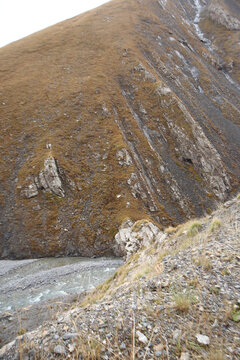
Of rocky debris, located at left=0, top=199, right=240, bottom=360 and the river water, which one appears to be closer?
rocky debris, located at left=0, top=199, right=240, bottom=360

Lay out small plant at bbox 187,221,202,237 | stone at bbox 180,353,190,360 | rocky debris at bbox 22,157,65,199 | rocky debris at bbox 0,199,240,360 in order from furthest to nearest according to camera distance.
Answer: rocky debris at bbox 22,157,65,199, small plant at bbox 187,221,202,237, rocky debris at bbox 0,199,240,360, stone at bbox 180,353,190,360

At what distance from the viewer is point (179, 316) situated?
486 cm

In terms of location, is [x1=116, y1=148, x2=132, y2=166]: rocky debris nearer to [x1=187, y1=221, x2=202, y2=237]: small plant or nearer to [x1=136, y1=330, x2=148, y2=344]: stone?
[x1=187, y1=221, x2=202, y2=237]: small plant

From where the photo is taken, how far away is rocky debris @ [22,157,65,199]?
4314 cm

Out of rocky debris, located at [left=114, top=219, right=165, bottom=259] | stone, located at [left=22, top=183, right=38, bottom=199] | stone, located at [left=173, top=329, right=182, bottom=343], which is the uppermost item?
stone, located at [left=22, top=183, right=38, bottom=199]

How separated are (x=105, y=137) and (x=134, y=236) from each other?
30.7 meters

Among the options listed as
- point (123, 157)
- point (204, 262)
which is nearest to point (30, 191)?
point (123, 157)

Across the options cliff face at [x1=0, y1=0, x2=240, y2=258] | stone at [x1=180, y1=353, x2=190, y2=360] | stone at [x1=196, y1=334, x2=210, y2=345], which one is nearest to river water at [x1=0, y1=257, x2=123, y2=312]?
cliff face at [x1=0, y1=0, x2=240, y2=258]

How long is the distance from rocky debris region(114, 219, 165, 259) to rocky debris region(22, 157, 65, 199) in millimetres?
16158

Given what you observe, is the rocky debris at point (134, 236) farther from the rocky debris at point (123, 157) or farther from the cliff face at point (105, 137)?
the rocky debris at point (123, 157)

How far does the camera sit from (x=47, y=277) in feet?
88.6

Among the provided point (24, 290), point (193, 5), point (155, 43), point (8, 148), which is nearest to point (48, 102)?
point (8, 148)

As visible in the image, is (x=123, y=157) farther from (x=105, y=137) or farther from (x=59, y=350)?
(x=59, y=350)

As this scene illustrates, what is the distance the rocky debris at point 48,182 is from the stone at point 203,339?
42.0m
